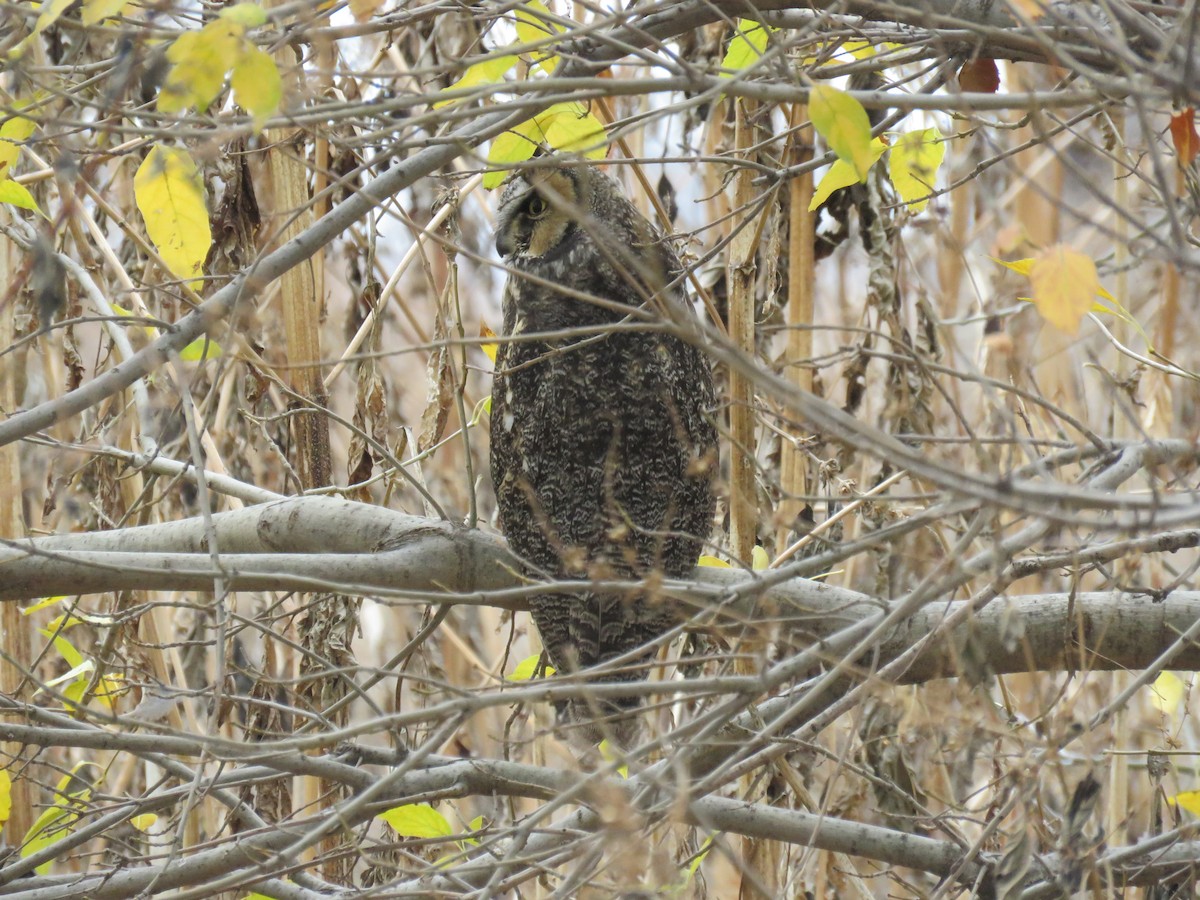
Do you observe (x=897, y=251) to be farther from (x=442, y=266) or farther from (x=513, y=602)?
(x=442, y=266)

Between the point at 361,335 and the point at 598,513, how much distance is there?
66cm

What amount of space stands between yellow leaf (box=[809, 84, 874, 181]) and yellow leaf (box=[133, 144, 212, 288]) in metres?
0.76

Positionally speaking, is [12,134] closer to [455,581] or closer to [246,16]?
[246,16]

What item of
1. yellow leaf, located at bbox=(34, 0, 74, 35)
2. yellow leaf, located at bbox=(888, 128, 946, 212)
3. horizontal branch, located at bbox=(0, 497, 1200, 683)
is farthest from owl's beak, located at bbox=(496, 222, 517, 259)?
yellow leaf, located at bbox=(34, 0, 74, 35)

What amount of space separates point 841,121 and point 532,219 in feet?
4.81

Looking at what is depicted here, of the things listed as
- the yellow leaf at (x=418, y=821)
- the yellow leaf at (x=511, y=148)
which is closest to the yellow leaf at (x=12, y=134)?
the yellow leaf at (x=511, y=148)

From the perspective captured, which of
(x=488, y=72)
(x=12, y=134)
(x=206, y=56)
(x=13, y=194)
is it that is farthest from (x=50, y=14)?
A: (x=13, y=194)

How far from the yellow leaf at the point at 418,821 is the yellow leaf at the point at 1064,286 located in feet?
3.72

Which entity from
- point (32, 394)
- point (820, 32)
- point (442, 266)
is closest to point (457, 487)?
point (442, 266)

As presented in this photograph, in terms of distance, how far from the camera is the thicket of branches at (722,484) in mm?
1228

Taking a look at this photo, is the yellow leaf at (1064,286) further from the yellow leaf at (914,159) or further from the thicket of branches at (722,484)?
the yellow leaf at (914,159)

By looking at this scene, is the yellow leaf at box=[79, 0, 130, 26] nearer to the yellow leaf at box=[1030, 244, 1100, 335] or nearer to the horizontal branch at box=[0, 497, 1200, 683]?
the horizontal branch at box=[0, 497, 1200, 683]

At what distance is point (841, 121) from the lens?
125 centimetres

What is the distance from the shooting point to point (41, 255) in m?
1.28
